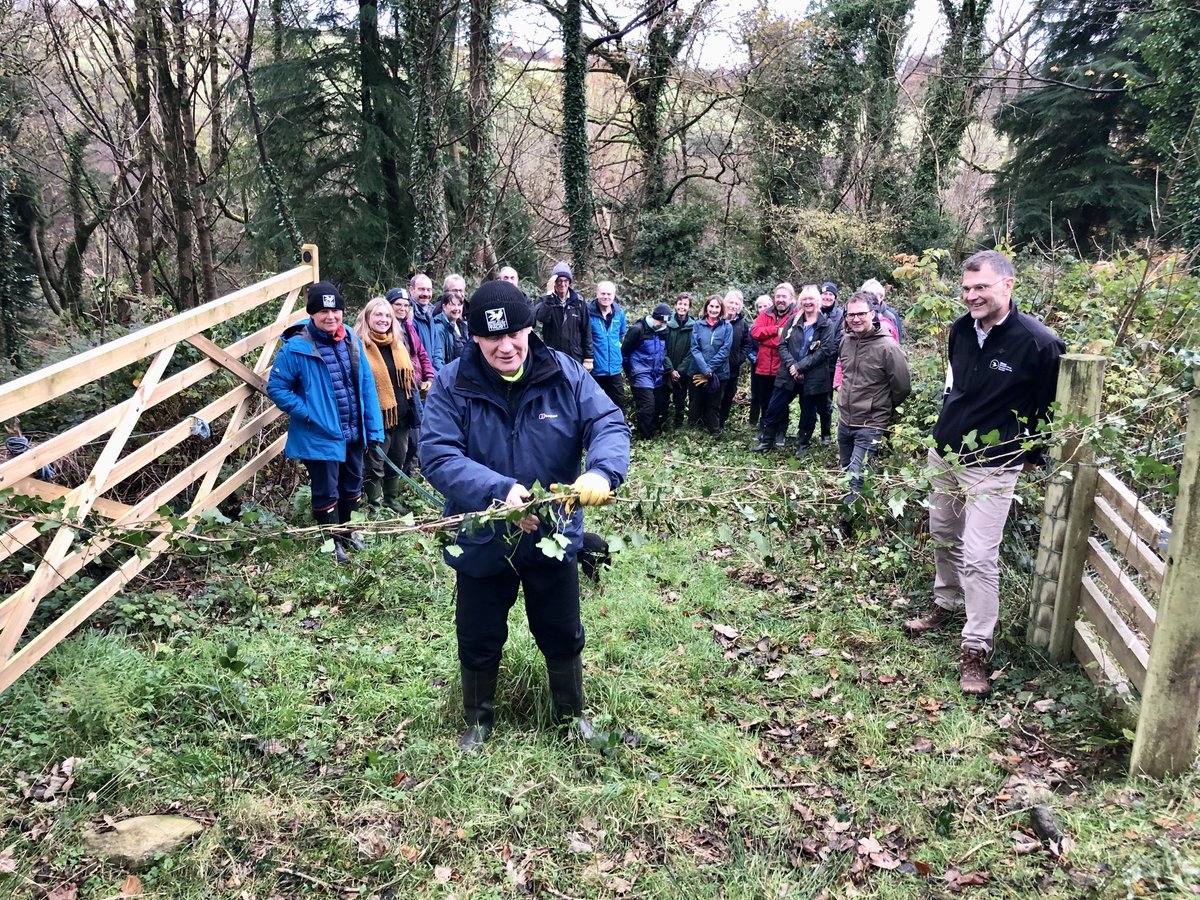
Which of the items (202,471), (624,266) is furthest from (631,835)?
(624,266)

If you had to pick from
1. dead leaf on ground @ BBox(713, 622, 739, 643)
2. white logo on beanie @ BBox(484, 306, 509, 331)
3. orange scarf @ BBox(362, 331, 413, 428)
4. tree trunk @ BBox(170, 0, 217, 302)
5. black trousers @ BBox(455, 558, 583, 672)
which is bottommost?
dead leaf on ground @ BBox(713, 622, 739, 643)

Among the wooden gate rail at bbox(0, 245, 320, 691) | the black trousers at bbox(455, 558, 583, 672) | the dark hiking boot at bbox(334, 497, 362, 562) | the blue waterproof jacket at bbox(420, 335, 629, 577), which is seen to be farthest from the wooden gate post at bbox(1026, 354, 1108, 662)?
the dark hiking boot at bbox(334, 497, 362, 562)

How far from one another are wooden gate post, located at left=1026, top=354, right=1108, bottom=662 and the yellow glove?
2475 millimetres

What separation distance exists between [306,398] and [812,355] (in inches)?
219

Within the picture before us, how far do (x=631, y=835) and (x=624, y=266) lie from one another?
17035 mm

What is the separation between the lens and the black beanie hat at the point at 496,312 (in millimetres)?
2883

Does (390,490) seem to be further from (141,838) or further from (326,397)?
(141,838)

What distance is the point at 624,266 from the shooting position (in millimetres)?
18844

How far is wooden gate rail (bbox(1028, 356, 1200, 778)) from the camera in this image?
2891 millimetres

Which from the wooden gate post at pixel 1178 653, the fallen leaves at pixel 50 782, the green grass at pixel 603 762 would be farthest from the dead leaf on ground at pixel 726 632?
the fallen leaves at pixel 50 782

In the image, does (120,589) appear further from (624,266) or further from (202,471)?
(624,266)

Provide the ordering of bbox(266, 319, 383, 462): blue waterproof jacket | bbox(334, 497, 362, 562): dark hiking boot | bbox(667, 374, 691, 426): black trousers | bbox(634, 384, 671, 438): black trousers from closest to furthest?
1. bbox(266, 319, 383, 462): blue waterproof jacket
2. bbox(334, 497, 362, 562): dark hiking boot
3. bbox(634, 384, 671, 438): black trousers
4. bbox(667, 374, 691, 426): black trousers

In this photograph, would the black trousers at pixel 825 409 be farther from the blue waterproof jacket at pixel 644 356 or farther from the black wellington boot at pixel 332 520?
the black wellington boot at pixel 332 520

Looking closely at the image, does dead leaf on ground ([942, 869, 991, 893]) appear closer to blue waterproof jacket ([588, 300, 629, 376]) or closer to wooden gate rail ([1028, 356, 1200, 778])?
wooden gate rail ([1028, 356, 1200, 778])
